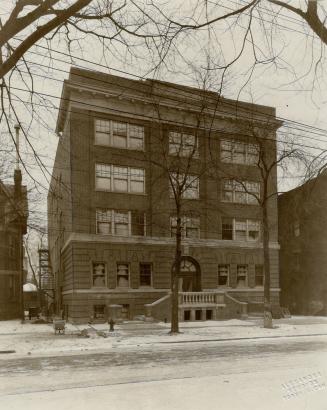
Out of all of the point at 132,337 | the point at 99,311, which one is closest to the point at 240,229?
the point at 99,311

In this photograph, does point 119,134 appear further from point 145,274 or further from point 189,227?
point 145,274

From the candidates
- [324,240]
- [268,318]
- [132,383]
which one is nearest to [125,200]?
[268,318]

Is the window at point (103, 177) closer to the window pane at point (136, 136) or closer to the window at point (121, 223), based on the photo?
the window at point (121, 223)

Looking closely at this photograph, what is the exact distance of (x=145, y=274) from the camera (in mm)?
33406

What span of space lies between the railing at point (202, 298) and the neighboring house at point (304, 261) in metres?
8.94

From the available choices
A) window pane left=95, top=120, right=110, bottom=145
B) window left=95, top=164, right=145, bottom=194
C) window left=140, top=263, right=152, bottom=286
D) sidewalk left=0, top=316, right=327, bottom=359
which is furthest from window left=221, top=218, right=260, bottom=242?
window pane left=95, top=120, right=110, bottom=145

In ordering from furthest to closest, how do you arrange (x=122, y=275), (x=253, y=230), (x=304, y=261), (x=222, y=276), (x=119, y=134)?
(x=304, y=261), (x=253, y=230), (x=222, y=276), (x=119, y=134), (x=122, y=275)

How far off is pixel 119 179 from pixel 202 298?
9326mm

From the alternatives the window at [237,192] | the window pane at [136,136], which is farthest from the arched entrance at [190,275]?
the window pane at [136,136]

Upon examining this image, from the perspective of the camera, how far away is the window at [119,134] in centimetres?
3244

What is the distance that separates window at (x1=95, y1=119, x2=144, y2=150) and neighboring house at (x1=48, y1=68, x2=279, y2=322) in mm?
65

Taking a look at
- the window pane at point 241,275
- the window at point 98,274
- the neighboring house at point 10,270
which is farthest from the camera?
the neighboring house at point 10,270

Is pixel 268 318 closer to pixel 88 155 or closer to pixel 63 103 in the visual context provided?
pixel 88 155

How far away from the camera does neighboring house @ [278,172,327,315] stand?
39.4 m
